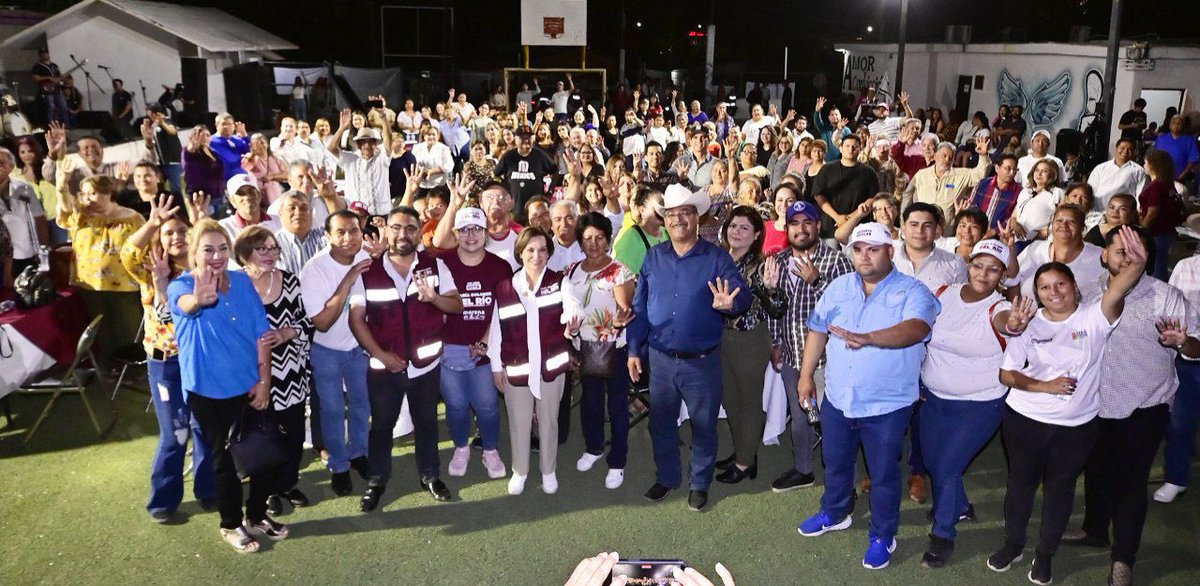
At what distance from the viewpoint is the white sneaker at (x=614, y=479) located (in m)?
5.80

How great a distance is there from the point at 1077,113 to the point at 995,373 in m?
19.1

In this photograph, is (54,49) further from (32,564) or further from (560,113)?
(32,564)

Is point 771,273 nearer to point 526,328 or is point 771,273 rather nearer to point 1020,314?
point 1020,314

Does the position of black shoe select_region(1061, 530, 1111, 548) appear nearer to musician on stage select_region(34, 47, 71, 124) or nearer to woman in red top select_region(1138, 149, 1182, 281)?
woman in red top select_region(1138, 149, 1182, 281)

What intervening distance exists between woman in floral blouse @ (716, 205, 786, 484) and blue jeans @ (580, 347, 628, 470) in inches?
25.2

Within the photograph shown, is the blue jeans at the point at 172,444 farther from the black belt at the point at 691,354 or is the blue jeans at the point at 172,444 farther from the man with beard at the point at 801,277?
the man with beard at the point at 801,277

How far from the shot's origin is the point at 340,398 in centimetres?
553

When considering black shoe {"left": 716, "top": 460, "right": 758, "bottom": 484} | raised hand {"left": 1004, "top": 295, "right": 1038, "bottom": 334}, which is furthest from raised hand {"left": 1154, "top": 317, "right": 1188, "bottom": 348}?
black shoe {"left": 716, "top": 460, "right": 758, "bottom": 484}

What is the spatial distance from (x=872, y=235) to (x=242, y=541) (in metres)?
3.76

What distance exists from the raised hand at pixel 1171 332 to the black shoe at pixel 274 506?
494 cm

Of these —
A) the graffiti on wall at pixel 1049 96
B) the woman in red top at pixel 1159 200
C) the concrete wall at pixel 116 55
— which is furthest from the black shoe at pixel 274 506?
the graffiti on wall at pixel 1049 96

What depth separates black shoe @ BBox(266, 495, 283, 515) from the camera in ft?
17.7

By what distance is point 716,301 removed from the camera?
494 centimetres

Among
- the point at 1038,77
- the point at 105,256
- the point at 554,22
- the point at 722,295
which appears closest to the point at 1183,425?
the point at 722,295
